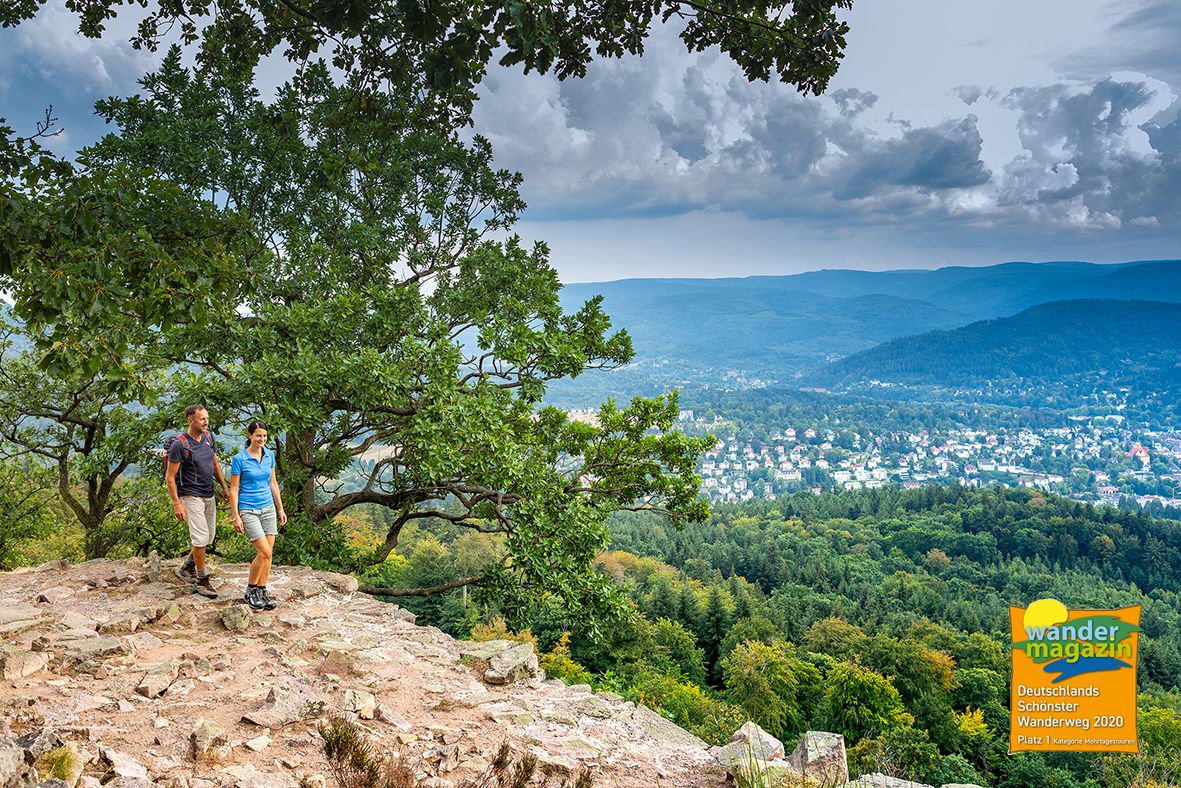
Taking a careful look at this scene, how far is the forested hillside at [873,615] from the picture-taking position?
37.4 metres

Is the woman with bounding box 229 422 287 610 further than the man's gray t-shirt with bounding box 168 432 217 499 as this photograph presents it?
No

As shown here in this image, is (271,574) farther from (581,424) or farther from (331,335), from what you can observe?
(581,424)

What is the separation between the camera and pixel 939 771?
36688 millimetres

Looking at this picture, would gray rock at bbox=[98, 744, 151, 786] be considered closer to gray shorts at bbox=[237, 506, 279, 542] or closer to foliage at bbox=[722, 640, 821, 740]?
gray shorts at bbox=[237, 506, 279, 542]

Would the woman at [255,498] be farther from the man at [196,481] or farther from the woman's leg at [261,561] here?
the man at [196,481]

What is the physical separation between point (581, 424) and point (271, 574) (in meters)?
5.37

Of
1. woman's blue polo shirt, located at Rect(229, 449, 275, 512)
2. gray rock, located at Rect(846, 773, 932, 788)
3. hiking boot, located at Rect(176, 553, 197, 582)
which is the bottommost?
gray rock, located at Rect(846, 773, 932, 788)

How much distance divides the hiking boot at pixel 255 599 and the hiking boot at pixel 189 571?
1.15 meters

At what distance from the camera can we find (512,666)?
23.2ft

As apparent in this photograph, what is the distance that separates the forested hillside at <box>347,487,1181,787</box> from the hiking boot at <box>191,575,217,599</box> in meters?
3.66

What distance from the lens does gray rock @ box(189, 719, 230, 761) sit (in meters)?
4.16

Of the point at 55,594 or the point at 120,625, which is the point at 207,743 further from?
the point at 55,594

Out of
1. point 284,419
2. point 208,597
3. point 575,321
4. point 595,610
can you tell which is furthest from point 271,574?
point 575,321

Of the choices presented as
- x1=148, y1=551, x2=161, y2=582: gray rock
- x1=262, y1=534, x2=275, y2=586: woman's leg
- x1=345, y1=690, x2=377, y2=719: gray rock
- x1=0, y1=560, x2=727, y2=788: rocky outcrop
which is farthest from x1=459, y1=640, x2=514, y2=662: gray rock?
x1=148, y1=551, x2=161, y2=582: gray rock
